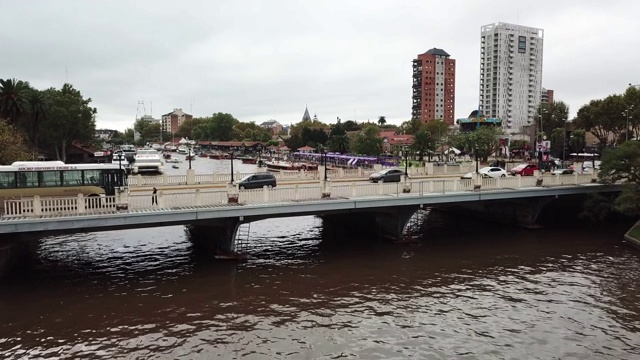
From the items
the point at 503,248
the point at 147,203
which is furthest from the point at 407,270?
the point at 147,203

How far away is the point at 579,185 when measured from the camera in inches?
1553

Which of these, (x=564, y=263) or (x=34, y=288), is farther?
(x=564, y=263)

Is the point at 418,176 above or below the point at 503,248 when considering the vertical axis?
above

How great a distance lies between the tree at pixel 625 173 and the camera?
1362 inches

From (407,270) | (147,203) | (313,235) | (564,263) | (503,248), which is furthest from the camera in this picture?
(313,235)

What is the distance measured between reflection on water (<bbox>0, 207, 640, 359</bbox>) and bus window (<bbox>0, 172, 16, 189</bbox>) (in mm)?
4697

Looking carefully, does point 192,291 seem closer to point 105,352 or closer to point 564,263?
point 105,352

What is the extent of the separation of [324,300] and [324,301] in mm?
141

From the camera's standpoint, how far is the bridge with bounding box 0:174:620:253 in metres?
23.0

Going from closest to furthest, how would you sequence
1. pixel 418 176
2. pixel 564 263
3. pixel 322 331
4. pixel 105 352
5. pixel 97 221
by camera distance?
pixel 105 352
pixel 322 331
pixel 97 221
pixel 564 263
pixel 418 176

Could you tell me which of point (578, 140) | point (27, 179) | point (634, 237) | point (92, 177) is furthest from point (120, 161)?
point (578, 140)

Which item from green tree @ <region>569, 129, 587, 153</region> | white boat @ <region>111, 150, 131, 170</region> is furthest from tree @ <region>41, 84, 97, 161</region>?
green tree @ <region>569, 129, 587, 153</region>

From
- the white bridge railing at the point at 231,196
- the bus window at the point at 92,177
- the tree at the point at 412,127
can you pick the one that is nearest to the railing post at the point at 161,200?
the white bridge railing at the point at 231,196

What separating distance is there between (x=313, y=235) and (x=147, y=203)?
1489 cm
